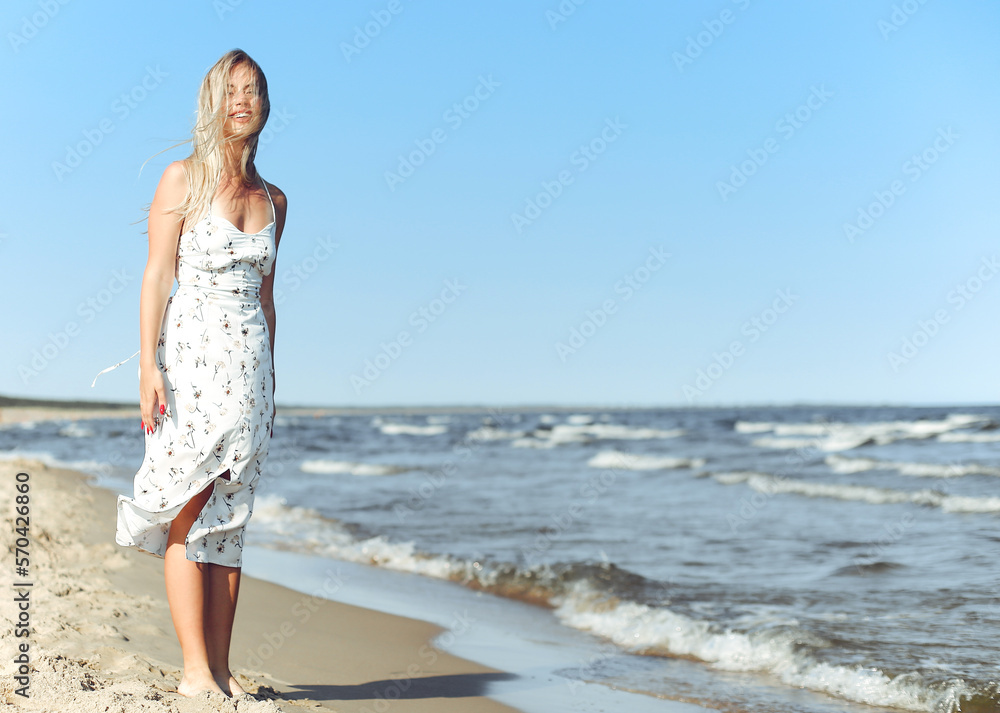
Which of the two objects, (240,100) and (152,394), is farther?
(240,100)

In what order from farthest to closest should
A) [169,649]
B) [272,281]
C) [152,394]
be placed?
[169,649], [272,281], [152,394]

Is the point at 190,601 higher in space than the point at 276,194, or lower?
lower

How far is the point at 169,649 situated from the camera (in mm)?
3273

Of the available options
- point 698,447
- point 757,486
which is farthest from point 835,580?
point 698,447

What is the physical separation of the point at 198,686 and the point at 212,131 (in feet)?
5.39

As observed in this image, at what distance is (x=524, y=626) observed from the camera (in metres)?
5.00

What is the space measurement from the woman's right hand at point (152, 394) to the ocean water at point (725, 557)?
252cm

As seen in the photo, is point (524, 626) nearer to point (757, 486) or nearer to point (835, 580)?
point (835, 580)

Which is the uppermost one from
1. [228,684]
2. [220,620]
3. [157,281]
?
[157,281]

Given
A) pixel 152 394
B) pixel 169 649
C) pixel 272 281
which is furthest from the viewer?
pixel 169 649

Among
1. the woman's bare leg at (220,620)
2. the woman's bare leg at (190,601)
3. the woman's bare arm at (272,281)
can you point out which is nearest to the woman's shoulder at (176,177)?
the woman's bare arm at (272,281)

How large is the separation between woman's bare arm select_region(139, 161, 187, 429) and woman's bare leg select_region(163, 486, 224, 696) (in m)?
0.31

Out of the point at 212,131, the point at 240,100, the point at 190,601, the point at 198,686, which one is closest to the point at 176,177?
the point at 212,131

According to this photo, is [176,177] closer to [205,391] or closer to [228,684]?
[205,391]
